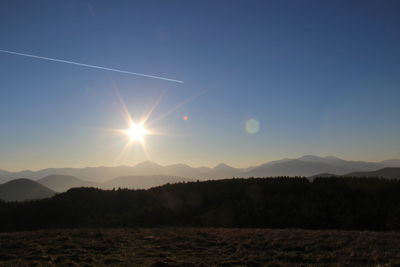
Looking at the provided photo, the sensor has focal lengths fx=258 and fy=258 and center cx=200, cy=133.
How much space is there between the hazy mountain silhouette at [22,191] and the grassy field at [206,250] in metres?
143

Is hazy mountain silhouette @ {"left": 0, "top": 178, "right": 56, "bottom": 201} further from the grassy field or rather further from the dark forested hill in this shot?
the grassy field

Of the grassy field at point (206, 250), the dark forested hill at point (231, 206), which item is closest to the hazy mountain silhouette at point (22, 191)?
the dark forested hill at point (231, 206)

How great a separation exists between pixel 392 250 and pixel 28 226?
2989cm

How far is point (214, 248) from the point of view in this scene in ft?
37.4

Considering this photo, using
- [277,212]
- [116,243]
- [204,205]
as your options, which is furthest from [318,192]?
[116,243]

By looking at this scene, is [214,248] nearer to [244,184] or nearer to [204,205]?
[204,205]

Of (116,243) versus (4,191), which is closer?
(116,243)

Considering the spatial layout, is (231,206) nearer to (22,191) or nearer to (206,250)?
(206,250)

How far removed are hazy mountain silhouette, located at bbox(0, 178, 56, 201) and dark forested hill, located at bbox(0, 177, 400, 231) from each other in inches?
4836

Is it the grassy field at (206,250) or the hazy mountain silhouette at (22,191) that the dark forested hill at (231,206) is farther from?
the hazy mountain silhouette at (22,191)

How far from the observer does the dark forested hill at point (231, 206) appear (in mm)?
18781

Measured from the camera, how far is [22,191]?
451 feet

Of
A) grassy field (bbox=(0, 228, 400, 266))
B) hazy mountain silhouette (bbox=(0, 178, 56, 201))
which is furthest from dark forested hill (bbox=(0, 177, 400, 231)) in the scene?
hazy mountain silhouette (bbox=(0, 178, 56, 201))

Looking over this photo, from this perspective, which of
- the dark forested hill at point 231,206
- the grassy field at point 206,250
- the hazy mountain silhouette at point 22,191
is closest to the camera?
the grassy field at point 206,250
